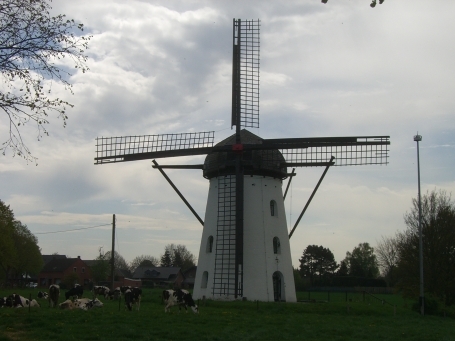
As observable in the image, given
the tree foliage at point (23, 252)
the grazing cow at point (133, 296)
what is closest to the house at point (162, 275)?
the tree foliage at point (23, 252)

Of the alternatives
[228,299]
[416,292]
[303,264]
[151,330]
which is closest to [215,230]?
[228,299]

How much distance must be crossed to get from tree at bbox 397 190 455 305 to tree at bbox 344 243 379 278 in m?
53.0

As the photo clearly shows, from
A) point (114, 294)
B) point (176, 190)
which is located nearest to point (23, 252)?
point (114, 294)

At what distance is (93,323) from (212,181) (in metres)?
18.2

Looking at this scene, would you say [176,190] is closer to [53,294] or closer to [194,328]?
[53,294]

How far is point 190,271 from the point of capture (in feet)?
343

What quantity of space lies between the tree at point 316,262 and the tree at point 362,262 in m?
3.47

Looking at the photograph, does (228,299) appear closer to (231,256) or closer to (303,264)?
(231,256)

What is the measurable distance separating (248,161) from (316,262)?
67594mm

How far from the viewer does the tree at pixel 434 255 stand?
39250 millimetres

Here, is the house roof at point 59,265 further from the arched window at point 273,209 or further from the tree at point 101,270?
the arched window at point 273,209

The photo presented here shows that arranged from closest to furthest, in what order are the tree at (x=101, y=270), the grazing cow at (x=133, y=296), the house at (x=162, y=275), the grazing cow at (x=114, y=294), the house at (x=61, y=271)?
1. the grazing cow at (x=133, y=296)
2. the grazing cow at (x=114, y=294)
3. the tree at (x=101, y=270)
4. the house at (x=162, y=275)
5. the house at (x=61, y=271)

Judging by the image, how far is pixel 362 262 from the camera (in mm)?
112125

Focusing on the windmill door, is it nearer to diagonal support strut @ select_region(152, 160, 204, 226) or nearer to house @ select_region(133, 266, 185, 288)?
diagonal support strut @ select_region(152, 160, 204, 226)
